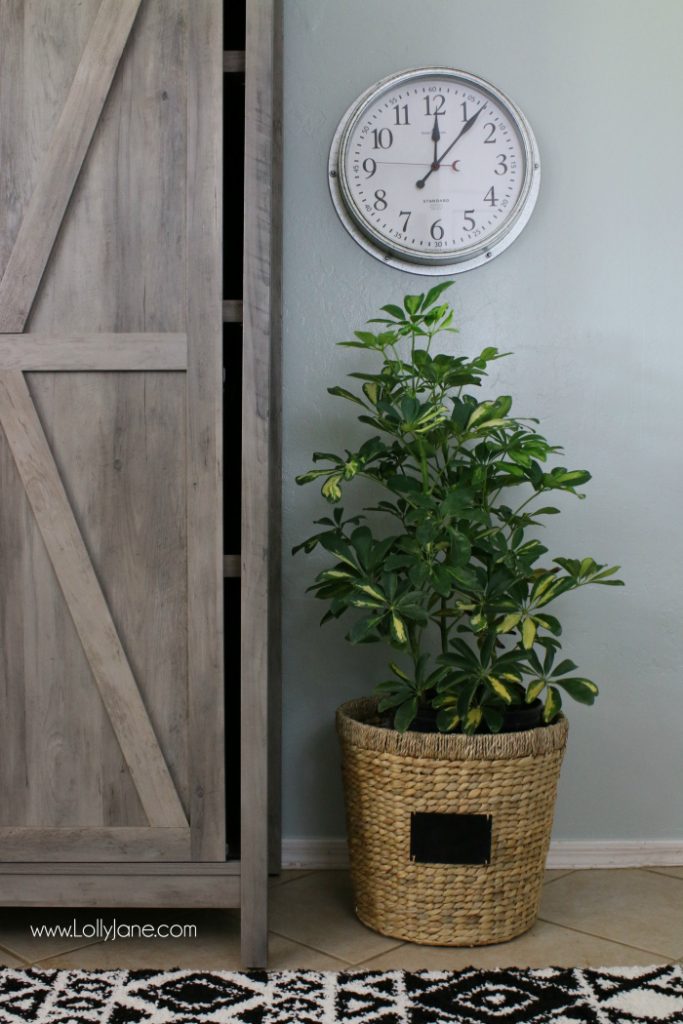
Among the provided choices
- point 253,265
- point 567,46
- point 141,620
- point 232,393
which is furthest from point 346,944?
point 567,46

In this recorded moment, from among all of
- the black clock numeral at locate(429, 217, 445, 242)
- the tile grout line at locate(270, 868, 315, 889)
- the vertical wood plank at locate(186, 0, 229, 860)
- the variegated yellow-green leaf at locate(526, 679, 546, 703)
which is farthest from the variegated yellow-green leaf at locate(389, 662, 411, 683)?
the black clock numeral at locate(429, 217, 445, 242)

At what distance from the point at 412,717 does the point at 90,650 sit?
2.03ft

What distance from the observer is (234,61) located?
199 centimetres

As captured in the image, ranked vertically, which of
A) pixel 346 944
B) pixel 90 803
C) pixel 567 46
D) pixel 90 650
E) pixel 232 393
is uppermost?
pixel 567 46

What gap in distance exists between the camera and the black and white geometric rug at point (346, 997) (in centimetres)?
179

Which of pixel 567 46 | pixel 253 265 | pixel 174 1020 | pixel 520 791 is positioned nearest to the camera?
pixel 174 1020

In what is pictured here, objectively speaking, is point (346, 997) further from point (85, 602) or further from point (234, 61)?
point (234, 61)

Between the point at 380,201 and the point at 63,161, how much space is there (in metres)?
0.80

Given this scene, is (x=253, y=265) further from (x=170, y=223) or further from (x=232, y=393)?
(x=232, y=393)

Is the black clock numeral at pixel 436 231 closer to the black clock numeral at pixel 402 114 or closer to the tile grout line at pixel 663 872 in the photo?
the black clock numeral at pixel 402 114

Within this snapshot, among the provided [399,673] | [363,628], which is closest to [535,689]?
[399,673]

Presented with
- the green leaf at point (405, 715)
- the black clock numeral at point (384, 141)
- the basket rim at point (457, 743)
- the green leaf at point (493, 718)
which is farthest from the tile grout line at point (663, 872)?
the black clock numeral at point (384, 141)

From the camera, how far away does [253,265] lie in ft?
6.37

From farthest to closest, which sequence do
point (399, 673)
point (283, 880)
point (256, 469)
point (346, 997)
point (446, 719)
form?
point (283, 880)
point (399, 673)
point (446, 719)
point (256, 469)
point (346, 997)
